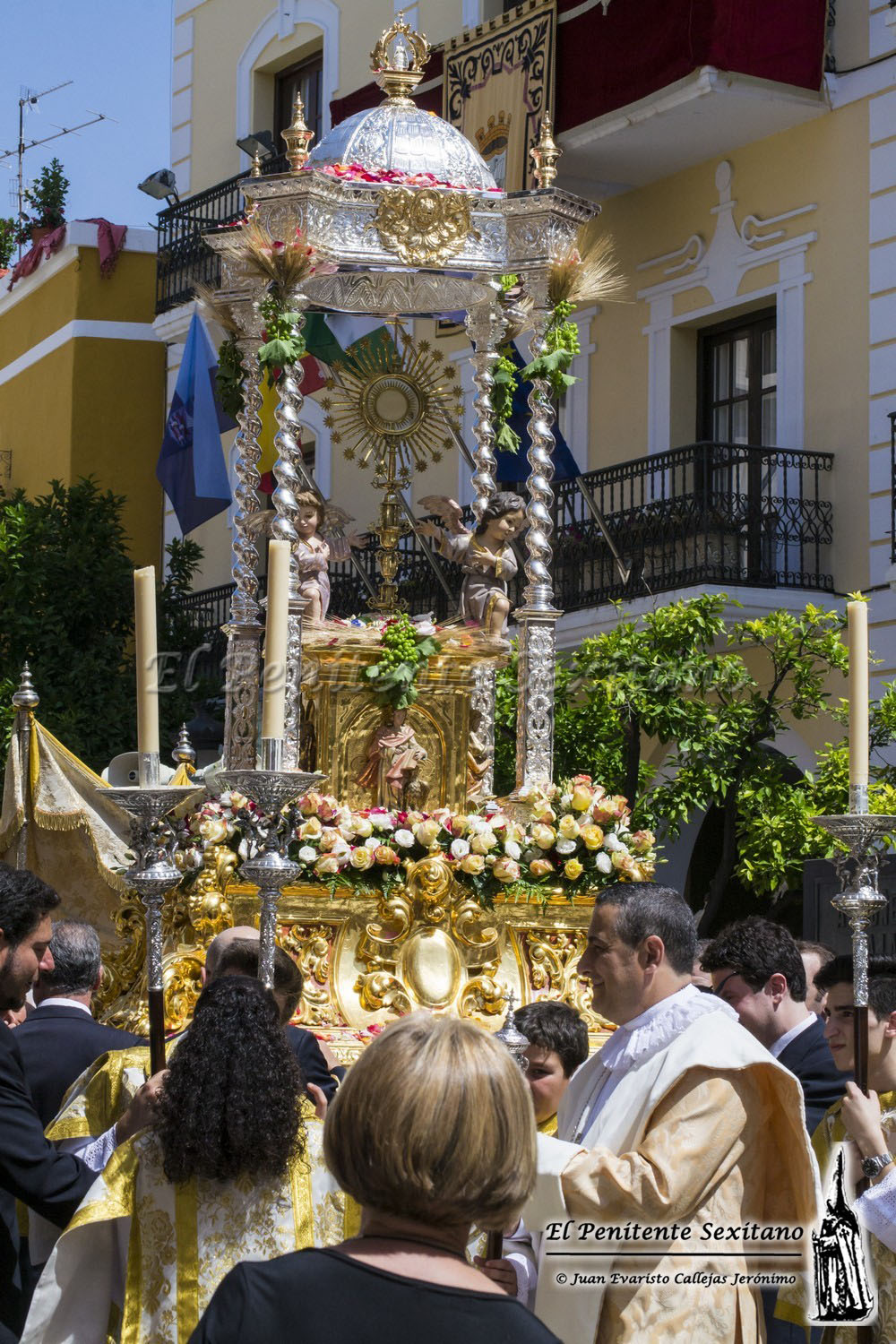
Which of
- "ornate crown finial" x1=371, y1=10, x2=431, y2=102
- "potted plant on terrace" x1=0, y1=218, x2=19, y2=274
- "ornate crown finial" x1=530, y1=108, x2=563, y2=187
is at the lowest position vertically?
"ornate crown finial" x1=530, y1=108, x2=563, y2=187

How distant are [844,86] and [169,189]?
7.39 metres

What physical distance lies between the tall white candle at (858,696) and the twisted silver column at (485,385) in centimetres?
452

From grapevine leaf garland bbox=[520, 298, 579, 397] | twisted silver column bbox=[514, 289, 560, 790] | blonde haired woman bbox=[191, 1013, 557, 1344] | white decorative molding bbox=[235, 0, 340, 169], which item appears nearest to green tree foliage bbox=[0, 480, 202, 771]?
white decorative molding bbox=[235, 0, 340, 169]

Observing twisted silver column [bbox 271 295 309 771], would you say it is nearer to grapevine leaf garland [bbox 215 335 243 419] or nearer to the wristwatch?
grapevine leaf garland [bbox 215 335 243 419]

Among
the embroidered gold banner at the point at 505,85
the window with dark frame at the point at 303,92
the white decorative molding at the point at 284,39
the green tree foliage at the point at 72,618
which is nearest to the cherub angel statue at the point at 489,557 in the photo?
the embroidered gold banner at the point at 505,85

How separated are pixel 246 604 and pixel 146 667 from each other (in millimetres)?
4451

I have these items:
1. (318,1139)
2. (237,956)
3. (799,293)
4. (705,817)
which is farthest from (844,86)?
(318,1139)

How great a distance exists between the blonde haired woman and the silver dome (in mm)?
6640

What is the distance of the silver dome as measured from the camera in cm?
867

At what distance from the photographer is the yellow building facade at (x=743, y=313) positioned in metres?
12.6

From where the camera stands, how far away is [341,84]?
17250mm

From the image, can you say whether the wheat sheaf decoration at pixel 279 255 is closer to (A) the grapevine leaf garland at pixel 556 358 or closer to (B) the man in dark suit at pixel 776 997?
(A) the grapevine leaf garland at pixel 556 358

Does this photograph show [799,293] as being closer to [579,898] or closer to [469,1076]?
[579,898]

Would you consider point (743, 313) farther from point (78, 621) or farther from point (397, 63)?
point (397, 63)
